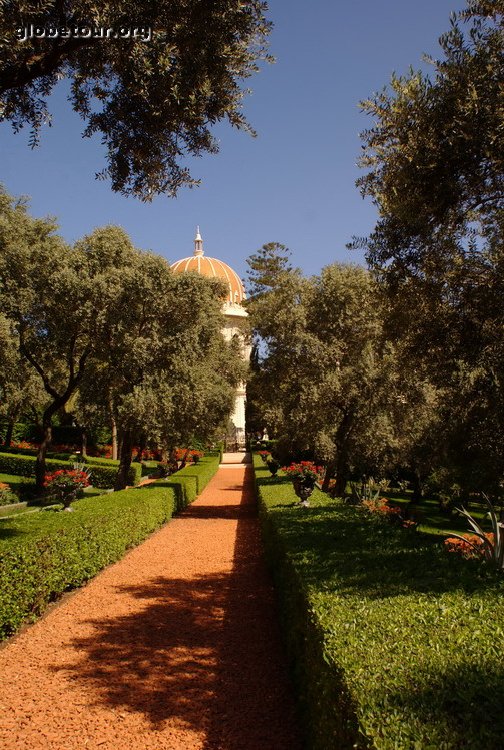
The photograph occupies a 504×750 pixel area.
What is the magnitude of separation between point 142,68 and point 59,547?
642cm

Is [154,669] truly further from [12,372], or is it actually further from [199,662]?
[12,372]

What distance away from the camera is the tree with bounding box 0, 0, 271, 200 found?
581cm

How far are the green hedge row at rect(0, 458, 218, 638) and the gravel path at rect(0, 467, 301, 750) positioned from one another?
28 cm

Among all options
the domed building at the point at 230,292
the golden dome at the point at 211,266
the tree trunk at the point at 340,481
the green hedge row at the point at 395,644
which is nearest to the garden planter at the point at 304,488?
the green hedge row at the point at 395,644

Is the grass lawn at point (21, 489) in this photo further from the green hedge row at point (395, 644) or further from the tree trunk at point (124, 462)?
the green hedge row at point (395, 644)

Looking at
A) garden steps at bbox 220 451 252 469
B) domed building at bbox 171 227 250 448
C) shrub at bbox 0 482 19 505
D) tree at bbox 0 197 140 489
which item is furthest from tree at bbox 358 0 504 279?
domed building at bbox 171 227 250 448

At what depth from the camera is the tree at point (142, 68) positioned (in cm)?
581

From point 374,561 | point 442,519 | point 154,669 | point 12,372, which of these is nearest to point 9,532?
point 154,669

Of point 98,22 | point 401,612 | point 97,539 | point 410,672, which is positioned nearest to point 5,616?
point 97,539

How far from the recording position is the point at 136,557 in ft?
34.4

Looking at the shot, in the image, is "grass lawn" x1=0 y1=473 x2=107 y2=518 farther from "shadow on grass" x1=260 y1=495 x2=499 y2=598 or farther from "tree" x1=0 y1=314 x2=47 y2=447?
"shadow on grass" x1=260 y1=495 x2=499 y2=598

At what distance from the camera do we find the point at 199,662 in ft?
18.2

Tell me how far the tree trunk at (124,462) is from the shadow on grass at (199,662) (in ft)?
26.0

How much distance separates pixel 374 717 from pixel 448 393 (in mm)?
8920
